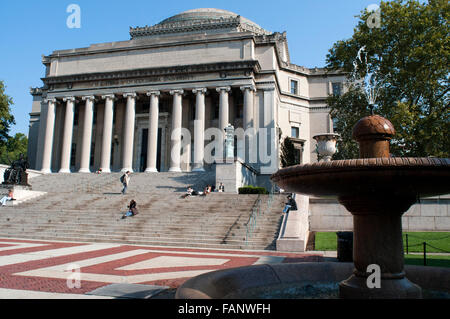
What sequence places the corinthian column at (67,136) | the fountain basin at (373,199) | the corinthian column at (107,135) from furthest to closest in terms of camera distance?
the corinthian column at (67,136) < the corinthian column at (107,135) < the fountain basin at (373,199)

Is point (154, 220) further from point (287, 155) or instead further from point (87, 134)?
point (87, 134)

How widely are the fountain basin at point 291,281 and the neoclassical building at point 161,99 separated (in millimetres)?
31037

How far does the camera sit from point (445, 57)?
25.6 metres

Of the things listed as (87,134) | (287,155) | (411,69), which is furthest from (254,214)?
(87,134)

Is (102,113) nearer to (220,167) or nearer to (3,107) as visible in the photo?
(3,107)

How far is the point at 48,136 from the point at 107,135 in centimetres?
822

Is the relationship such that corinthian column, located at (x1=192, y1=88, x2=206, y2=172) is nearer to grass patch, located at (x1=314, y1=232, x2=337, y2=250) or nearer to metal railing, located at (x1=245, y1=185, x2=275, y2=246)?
metal railing, located at (x1=245, y1=185, x2=275, y2=246)

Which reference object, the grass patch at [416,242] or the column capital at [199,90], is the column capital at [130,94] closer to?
the column capital at [199,90]

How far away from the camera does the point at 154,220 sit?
19.7 metres

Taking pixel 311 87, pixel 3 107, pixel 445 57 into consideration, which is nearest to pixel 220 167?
pixel 445 57

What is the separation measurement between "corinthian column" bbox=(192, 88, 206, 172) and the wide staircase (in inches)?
498

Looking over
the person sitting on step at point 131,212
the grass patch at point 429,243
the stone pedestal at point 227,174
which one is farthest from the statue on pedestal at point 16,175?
the grass patch at point 429,243

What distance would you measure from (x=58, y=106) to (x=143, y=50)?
13.5 meters

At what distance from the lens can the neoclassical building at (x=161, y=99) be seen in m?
40.3
